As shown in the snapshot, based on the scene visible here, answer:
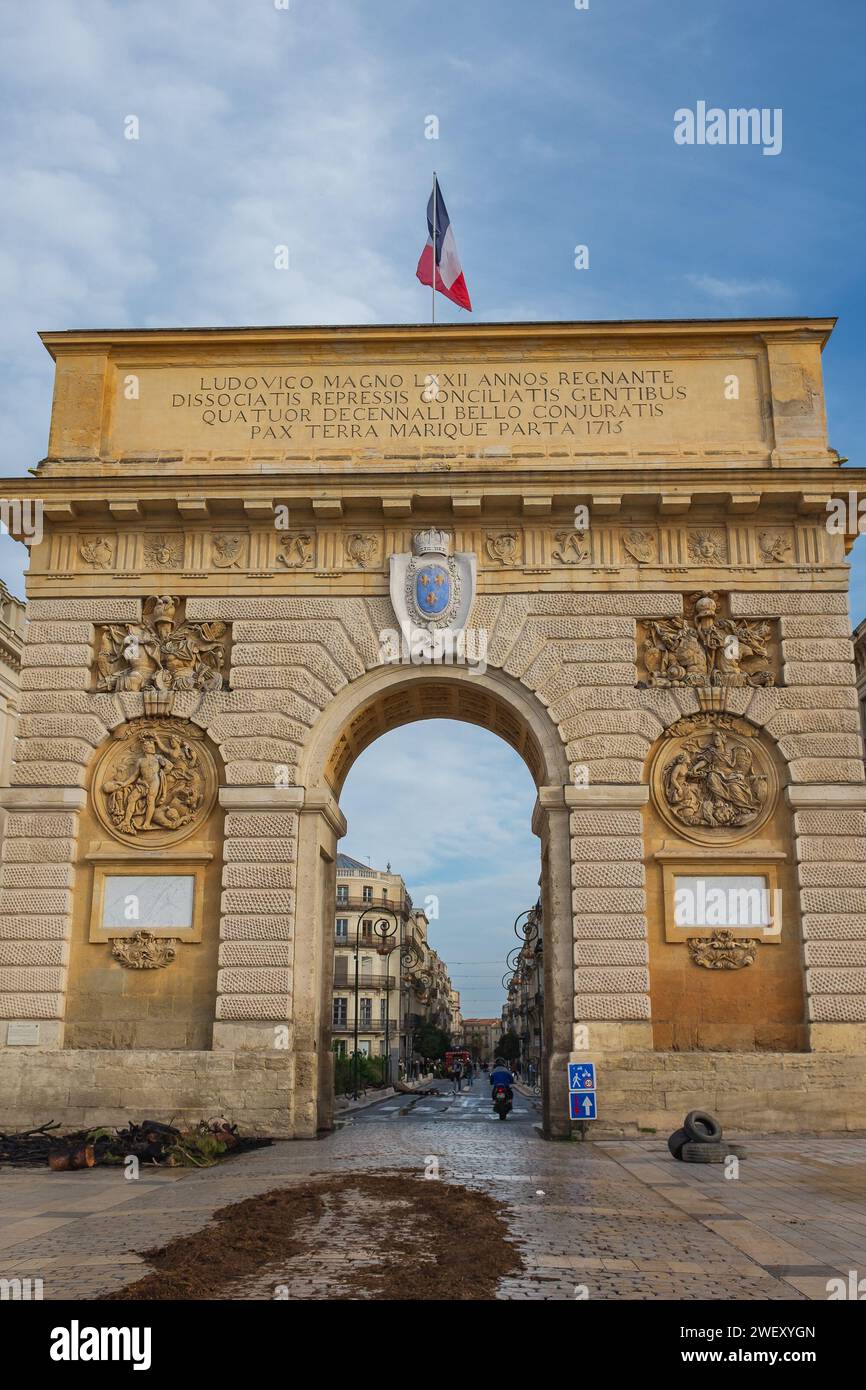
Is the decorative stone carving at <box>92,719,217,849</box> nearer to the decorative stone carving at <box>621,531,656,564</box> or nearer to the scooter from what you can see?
the decorative stone carving at <box>621,531,656,564</box>

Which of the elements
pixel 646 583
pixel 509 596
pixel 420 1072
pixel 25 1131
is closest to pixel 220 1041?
pixel 25 1131

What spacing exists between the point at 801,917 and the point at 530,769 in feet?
18.5

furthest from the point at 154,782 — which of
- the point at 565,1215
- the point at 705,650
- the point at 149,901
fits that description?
the point at 565,1215

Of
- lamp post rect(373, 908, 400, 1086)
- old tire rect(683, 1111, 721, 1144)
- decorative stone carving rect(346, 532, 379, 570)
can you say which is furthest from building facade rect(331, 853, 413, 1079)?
old tire rect(683, 1111, 721, 1144)

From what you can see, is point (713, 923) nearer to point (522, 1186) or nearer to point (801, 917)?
point (801, 917)

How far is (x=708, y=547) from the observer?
19.6m

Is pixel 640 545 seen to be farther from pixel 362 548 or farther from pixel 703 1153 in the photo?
pixel 703 1153

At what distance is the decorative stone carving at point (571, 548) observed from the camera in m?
19.6

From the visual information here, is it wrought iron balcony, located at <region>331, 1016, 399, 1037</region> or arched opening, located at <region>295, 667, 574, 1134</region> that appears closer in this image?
arched opening, located at <region>295, 667, 574, 1134</region>

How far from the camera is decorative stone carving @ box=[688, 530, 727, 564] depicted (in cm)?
1958

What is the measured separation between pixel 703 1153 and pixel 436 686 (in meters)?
8.91

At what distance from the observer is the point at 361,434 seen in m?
20.3

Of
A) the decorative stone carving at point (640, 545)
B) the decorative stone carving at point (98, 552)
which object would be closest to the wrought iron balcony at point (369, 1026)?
the decorative stone carving at point (98, 552)

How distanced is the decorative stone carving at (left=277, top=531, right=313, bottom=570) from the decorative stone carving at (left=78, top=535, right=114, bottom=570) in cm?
299
